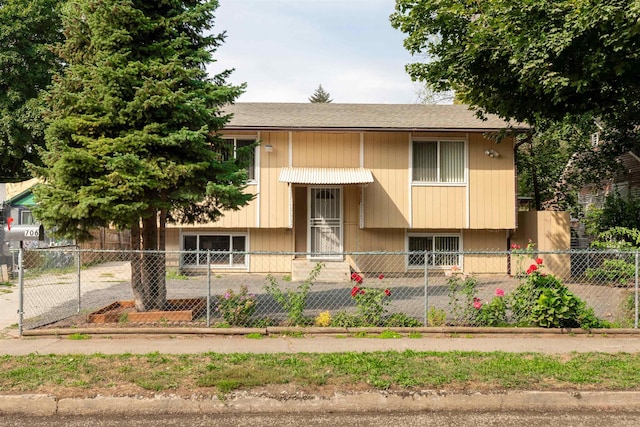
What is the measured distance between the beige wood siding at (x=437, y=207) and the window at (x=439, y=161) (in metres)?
0.36

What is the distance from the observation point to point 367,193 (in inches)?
601

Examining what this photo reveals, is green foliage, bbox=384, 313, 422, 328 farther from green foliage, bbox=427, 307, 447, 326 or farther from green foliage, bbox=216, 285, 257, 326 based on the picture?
green foliage, bbox=216, 285, 257, 326

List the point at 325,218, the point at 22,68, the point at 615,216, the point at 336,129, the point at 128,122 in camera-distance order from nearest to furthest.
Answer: the point at 128,122 < the point at 336,129 < the point at 615,216 < the point at 325,218 < the point at 22,68

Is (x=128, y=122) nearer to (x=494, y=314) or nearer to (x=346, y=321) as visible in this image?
(x=346, y=321)

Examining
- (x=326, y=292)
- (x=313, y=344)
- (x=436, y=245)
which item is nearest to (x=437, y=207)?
(x=436, y=245)

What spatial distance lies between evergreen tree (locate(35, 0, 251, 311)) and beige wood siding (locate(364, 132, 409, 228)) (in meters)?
7.36

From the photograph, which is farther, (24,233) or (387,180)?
(387,180)

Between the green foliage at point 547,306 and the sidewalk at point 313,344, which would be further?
the green foliage at point 547,306

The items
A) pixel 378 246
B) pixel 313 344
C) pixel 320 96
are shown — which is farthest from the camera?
pixel 320 96

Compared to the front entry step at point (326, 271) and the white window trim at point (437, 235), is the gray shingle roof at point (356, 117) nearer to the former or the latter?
the white window trim at point (437, 235)

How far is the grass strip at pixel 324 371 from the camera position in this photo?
5090 millimetres

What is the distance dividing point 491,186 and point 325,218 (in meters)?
5.38

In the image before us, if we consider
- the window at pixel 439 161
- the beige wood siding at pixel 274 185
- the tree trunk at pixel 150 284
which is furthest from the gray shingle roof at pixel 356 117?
the tree trunk at pixel 150 284

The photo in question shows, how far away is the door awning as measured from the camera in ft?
46.2
